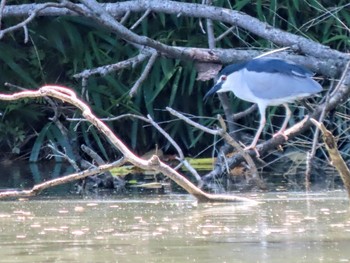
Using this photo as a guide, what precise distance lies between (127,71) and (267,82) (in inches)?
75.3

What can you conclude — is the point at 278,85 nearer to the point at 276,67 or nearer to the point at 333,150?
the point at 276,67

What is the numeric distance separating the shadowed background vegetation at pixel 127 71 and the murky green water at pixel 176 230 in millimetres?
2634

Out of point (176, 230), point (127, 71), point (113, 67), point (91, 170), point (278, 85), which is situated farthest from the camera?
point (127, 71)

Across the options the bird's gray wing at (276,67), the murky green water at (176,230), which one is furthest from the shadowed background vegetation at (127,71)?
the murky green water at (176,230)

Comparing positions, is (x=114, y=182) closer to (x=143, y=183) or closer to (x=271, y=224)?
(x=143, y=183)

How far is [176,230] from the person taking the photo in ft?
19.6

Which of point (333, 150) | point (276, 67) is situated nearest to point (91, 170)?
point (333, 150)

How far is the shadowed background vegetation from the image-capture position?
397 inches

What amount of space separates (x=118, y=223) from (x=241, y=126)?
3.59 m

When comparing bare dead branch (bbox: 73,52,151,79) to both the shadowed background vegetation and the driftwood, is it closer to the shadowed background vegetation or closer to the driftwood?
the shadowed background vegetation

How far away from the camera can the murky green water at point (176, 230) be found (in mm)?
5184

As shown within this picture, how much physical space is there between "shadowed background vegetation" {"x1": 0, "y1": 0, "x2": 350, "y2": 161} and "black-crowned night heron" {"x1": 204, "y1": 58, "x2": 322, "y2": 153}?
105 cm

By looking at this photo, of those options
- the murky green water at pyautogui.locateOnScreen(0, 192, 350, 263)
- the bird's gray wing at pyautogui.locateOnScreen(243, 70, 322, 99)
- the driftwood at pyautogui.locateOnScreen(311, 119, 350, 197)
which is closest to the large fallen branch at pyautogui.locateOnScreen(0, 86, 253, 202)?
the murky green water at pyautogui.locateOnScreen(0, 192, 350, 263)

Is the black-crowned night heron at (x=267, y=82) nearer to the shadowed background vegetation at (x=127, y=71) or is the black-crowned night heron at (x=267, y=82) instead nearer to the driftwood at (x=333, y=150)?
the shadowed background vegetation at (x=127, y=71)
